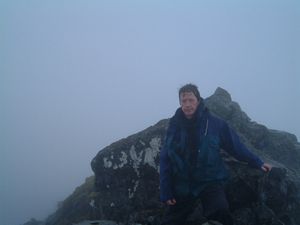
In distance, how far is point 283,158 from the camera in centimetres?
1435

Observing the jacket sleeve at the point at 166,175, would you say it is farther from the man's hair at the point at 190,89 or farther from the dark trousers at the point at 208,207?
the man's hair at the point at 190,89

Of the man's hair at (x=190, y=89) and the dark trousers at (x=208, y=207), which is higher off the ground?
the man's hair at (x=190, y=89)

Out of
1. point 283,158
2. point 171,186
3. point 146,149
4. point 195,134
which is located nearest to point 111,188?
point 146,149

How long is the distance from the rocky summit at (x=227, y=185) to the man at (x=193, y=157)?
71.2 inches

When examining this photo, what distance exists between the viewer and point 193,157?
8.88 meters

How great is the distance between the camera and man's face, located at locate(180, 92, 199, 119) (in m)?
9.00

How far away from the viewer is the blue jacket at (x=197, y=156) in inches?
342

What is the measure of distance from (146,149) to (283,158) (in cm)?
624

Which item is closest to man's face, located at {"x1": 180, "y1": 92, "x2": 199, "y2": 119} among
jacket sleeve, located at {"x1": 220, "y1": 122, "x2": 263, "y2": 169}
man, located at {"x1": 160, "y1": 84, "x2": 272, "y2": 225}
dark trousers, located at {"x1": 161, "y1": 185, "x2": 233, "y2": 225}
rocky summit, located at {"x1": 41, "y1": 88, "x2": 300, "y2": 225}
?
man, located at {"x1": 160, "y1": 84, "x2": 272, "y2": 225}

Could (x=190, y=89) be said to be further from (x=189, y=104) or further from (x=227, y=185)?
(x=227, y=185)

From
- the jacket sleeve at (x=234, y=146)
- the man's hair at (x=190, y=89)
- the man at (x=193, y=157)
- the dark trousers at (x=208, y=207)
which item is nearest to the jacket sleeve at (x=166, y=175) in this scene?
the man at (x=193, y=157)

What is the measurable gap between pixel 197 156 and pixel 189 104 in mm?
Answer: 1475

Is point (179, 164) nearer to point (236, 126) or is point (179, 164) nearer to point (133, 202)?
point (133, 202)

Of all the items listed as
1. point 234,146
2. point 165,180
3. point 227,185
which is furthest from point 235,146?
point 227,185
